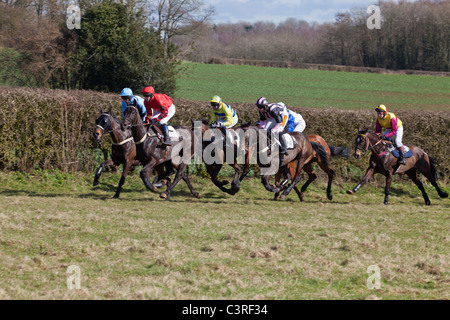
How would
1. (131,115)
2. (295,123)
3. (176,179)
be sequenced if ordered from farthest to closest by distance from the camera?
(295,123), (176,179), (131,115)

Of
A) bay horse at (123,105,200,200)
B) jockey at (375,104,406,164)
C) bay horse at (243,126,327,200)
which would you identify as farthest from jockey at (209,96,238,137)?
jockey at (375,104,406,164)

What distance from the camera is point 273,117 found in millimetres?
12398

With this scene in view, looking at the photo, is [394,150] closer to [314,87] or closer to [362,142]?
[362,142]

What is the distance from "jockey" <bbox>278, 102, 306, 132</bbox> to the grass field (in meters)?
1.80

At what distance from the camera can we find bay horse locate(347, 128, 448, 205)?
41.4 ft

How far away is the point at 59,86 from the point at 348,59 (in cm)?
4142

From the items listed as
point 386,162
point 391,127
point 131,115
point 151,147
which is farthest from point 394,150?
point 131,115

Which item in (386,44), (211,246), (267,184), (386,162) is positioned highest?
(386,44)

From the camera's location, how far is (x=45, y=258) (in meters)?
7.01

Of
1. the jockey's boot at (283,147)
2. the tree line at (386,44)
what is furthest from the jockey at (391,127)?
the tree line at (386,44)

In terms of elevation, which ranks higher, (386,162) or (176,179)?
(386,162)

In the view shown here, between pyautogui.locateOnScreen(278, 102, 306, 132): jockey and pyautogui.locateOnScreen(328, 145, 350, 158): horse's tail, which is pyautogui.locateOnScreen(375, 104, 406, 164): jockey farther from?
pyautogui.locateOnScreen(278, 102, 306, 132): jockey

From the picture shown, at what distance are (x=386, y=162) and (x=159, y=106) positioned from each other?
16.8ft

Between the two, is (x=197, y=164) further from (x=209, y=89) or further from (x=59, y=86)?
(x=209, y=89)
